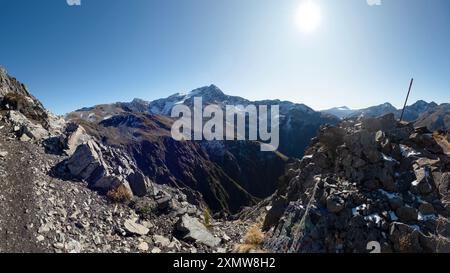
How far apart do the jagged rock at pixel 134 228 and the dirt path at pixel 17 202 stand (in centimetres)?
495

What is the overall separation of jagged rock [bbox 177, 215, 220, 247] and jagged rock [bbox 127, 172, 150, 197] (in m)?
4.90

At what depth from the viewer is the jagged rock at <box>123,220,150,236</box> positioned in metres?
17.8

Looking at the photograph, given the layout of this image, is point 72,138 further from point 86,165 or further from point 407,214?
point 407,214

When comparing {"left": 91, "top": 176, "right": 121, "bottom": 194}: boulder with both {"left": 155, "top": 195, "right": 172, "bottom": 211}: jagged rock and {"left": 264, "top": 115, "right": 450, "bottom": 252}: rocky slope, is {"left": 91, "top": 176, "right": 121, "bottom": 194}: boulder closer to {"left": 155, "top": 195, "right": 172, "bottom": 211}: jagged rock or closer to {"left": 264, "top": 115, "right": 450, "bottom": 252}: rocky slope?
{"left": 155, "top": 195, "right": 172, "bottom": 211}: jagged rock

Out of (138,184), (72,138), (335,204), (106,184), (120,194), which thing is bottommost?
(120,194)

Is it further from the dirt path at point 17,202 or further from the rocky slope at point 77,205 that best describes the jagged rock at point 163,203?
the dirt path at point 17,202

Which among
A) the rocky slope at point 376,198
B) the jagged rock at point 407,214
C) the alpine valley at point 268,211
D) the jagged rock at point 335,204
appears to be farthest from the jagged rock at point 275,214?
the jagged rock at point 407,214

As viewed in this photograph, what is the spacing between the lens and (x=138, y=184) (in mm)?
23828

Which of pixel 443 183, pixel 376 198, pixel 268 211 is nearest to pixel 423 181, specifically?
pixel 443 183

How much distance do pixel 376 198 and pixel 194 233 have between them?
11.4 meters
